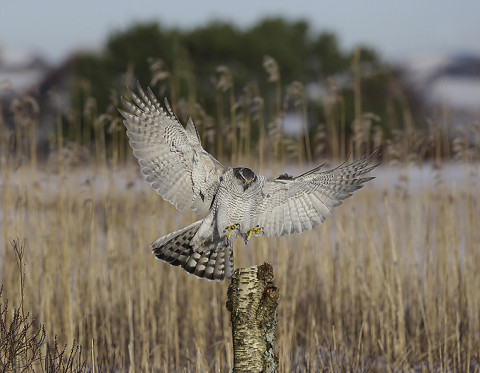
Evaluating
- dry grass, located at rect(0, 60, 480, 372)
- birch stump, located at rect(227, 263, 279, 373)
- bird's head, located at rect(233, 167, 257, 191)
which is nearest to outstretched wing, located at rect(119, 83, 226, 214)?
bird's head, located at rect(233, 167, 257, 191)

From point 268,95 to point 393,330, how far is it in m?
14.8

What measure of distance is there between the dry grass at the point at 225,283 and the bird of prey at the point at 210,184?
3.86 ft

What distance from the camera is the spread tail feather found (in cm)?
305

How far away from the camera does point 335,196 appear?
2.95 metres

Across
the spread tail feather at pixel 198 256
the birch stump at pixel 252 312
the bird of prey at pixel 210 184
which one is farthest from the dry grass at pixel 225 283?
the birch stump at pixel 252 312

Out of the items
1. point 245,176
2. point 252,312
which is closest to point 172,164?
point 245,176

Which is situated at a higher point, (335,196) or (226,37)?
(226,37)

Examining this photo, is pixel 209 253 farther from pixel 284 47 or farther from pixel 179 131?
pixel 284 47

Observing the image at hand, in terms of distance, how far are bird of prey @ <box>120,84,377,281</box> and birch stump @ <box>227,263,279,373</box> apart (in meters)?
0.21

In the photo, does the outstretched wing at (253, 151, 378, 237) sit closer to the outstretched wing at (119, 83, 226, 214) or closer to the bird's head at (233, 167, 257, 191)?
the bird's head at (233, 167, 257, 191)

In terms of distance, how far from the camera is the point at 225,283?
4.37 m

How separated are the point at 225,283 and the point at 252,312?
5.63 ft

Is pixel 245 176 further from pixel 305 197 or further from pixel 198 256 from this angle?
pixel 198 256

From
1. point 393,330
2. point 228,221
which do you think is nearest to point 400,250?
point 393,330
